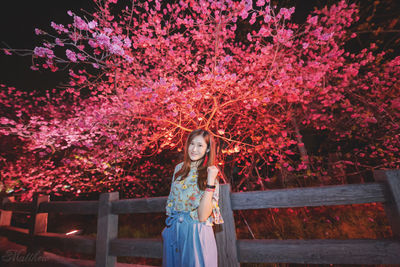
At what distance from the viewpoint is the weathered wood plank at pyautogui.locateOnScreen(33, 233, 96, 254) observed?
9.77ft

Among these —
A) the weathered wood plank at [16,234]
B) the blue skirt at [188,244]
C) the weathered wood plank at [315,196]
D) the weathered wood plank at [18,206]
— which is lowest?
the weathered wood plank at [16,234]

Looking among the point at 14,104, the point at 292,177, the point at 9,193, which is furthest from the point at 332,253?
the point at 14,104

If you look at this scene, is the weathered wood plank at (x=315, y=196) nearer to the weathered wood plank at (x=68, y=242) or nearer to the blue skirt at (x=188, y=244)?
the blue skirt at (x=188, y=244)

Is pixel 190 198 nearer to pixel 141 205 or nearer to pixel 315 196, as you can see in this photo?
pixel 141 205

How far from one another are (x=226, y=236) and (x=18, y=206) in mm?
5436

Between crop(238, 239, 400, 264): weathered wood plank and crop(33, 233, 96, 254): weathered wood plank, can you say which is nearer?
crop(238, 239, 400, 264): weathered wood plank

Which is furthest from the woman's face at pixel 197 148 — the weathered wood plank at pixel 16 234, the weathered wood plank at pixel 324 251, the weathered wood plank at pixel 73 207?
the weathered wood plank at pixel 16 234

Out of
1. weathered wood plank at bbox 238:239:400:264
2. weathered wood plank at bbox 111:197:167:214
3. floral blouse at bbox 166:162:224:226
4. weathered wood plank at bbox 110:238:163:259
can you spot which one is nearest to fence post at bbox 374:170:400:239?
weathered wood plank at bbox 238:239:400:264

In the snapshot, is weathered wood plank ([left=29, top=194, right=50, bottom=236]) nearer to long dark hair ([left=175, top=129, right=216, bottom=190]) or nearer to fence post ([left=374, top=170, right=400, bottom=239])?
long dark hair ([left=175, top=129, right=216, bottom=190])

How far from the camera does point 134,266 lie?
3.07 metres

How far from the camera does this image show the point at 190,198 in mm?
1969

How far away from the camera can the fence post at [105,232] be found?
2762 mm

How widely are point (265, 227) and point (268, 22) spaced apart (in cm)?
683

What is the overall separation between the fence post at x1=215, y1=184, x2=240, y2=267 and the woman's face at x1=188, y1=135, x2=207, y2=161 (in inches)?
21.2
